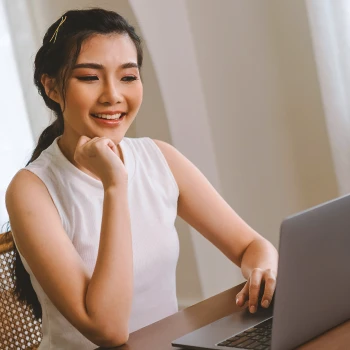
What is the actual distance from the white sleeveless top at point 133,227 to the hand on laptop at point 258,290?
0.35 meters

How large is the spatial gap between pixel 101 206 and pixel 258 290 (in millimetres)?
486

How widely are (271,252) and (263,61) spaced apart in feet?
4.39

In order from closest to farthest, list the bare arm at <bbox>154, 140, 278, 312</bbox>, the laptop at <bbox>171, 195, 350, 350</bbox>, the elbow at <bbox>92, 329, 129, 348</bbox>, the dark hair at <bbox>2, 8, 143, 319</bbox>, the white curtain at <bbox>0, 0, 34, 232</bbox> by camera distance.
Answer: the laptop at <bbox>171, 195, 350, 350</bbox> → the elbow at <bbox>92, 329, 129, 348</bbox> → the dark hair at <bbox>2, 8, 143, 319</bbox> → the bare arm at <bbox>154, 140, 278, 312</bbox> → the white curtain at <bbox>0, 0, 34, 232</bbox>

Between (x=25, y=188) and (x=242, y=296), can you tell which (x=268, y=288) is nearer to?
(x=242, y=296)

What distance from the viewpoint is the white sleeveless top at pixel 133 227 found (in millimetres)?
1706

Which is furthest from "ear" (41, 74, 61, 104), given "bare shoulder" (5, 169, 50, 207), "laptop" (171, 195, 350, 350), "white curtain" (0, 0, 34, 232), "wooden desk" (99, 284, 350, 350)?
"white curtain" (0, 0, 34, 232)

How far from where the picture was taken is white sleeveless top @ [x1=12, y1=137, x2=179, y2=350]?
1706mm

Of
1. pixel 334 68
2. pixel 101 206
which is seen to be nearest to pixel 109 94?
pixel 101 206

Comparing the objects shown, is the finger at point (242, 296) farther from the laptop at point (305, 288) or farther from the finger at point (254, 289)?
the laptop at point (305, 288)

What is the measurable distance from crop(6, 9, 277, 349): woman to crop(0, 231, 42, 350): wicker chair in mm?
29

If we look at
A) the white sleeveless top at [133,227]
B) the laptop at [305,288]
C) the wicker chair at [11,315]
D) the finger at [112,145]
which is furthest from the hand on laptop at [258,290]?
the wicker chair at [11,315]

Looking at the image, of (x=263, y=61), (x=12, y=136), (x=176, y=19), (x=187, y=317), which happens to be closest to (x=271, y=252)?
(x=187, y=317)

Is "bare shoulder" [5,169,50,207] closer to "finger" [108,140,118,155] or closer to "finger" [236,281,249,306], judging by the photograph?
"finger" [108,140,118,155]

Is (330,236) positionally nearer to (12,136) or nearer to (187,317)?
(187,317)
